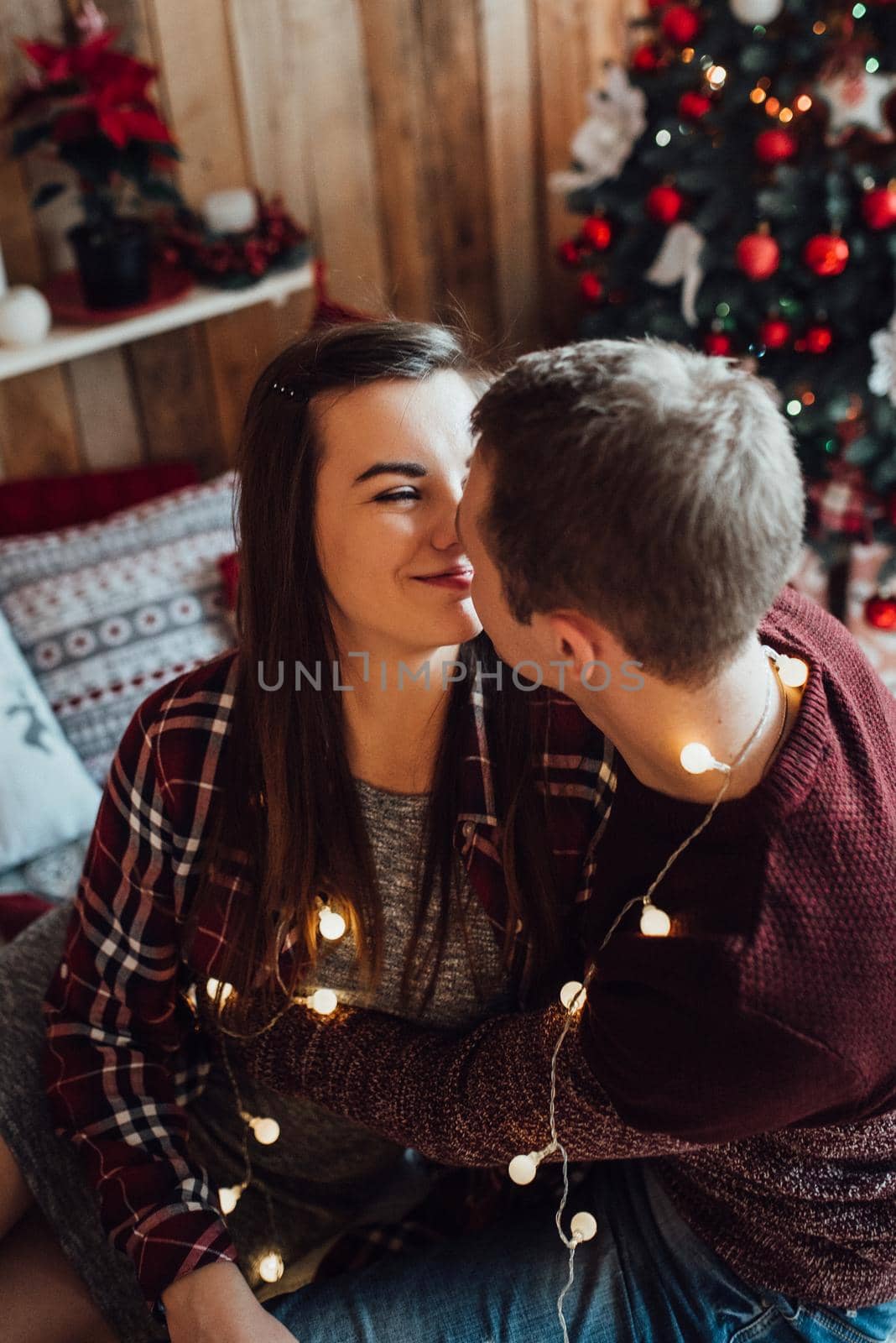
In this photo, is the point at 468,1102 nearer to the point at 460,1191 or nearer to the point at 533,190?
the point at 460,1191

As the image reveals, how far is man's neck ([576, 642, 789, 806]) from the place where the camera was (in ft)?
2.96

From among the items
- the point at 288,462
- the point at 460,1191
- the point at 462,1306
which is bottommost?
the point at 460,1191

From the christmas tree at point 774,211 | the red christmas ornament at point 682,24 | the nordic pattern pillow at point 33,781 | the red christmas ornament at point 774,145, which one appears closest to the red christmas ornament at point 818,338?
the christmas tree at point 774,211

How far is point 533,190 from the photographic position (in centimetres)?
255

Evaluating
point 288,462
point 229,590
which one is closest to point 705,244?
point 229,590

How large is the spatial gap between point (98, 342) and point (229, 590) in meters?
0.44

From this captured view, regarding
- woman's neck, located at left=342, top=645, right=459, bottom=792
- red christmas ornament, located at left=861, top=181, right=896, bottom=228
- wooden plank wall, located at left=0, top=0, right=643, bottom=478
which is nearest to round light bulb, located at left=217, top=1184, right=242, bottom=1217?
woman's neck, located at left=342, top=645, right=459, bottom=792

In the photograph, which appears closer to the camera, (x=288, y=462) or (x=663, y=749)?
(x=663, y=749)

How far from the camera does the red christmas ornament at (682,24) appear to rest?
194cm

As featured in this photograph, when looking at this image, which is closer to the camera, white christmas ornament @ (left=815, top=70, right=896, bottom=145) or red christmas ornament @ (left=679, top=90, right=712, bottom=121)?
white christmas ornament @ (left=815, top=70, right=896, bottom=145)

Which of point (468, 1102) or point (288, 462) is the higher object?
point (288, 462)

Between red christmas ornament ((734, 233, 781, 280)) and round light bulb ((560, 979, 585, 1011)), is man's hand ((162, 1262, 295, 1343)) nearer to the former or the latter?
round light bulb ((560, 979, 585, 1011))

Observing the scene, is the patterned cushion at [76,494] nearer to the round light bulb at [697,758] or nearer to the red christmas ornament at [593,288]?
the red christmas ornament at [593,288]

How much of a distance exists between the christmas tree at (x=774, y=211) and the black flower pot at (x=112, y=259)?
0.75 meters
